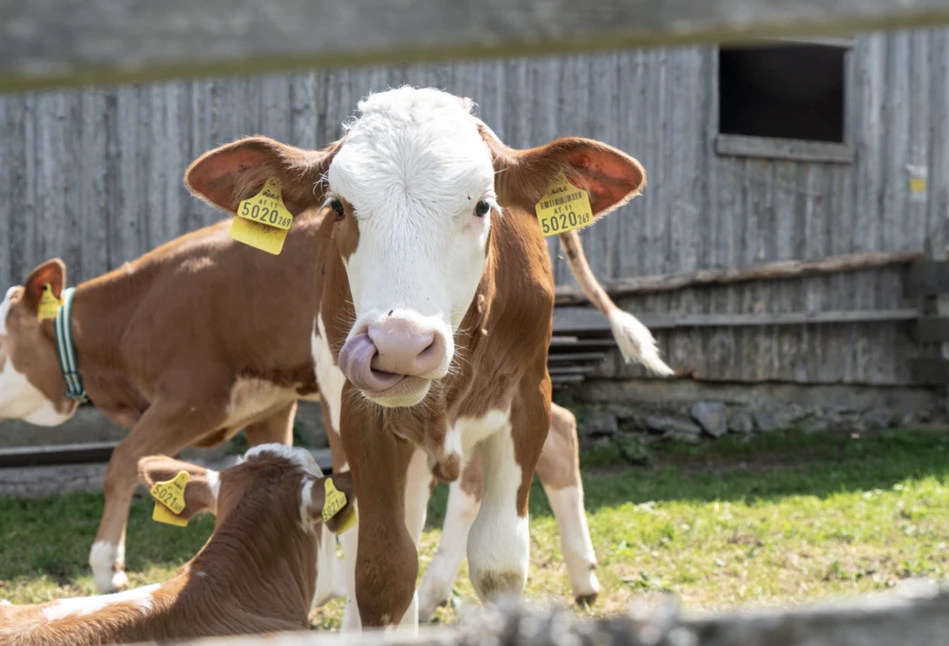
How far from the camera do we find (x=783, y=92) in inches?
555

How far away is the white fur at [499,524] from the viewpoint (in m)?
4.05

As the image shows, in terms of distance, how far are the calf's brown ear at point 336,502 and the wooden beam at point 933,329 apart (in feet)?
29.6

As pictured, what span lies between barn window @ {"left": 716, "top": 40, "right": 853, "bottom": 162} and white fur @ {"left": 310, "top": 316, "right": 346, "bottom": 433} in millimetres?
Result: 9239

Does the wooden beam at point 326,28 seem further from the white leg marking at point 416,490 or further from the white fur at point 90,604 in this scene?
the white leg marking at point 416,490

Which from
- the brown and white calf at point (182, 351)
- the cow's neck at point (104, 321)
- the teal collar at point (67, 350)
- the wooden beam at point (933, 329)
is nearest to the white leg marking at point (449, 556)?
the brown and white calf at point (182, 351)

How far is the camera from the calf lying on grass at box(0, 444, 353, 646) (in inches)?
128

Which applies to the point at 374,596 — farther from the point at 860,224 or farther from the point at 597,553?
the point at 860,224

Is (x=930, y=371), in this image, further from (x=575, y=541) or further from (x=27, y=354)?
(x=27, y=354)

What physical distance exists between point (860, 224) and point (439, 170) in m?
8.85

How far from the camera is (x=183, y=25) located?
1.04 metres

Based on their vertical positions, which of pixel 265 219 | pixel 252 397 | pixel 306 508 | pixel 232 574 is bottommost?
pixel 232 574

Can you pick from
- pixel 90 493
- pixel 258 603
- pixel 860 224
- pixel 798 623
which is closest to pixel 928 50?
pixel 860 224

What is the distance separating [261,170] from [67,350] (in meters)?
3.33

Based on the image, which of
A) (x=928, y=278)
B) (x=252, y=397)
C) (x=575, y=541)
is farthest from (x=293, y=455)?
(x=928, y=278)
